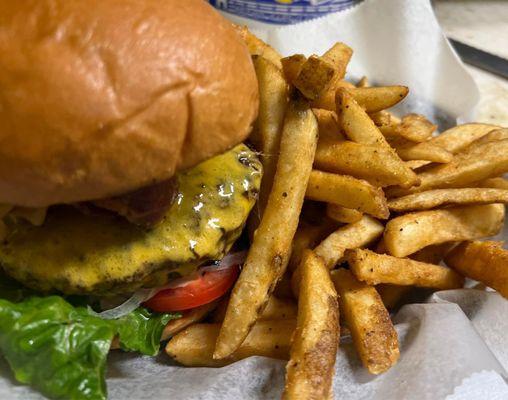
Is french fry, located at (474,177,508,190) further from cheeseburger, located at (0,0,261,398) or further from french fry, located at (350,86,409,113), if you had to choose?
cheeseburger, located at (0,0,261,398)

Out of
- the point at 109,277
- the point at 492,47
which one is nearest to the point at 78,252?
the point at 109,277

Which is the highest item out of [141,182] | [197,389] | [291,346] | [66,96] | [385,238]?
[66,96]

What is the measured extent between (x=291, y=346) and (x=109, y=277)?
0.45 m

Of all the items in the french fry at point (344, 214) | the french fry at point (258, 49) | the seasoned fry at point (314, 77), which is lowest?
the french fry at point (344, 214)

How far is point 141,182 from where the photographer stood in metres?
1.24

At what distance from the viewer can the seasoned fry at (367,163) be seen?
5.17 ft

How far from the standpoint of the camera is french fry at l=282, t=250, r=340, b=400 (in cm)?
132

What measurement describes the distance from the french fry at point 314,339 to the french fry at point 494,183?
0.66 m

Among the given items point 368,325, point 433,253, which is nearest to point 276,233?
point 368,325

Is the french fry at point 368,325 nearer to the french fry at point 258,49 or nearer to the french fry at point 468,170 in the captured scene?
the french fry at point 468,170

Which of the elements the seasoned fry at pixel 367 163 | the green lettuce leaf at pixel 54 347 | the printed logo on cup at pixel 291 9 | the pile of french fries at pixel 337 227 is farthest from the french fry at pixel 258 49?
the printed logo on cup at pixel 291 9

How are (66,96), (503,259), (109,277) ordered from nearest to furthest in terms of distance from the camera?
(66,96) < (109,277) < (503,259)

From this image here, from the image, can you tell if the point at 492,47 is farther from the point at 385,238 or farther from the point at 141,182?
the point at 141,182

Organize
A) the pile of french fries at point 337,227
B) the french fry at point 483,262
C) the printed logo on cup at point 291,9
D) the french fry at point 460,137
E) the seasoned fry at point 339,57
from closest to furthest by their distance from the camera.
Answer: the pile of french fries at point 337,227, the french fry at point 483,262, the seasoned fry at point 339,57, the french fry at point 460,137, the printed logo on cup at point 291,9
